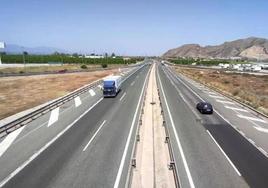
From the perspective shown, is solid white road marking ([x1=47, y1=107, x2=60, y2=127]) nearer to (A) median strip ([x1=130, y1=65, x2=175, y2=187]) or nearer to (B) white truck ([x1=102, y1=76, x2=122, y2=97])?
(A) median strip ([x1=130, y1=65, x2=175, y2=187])

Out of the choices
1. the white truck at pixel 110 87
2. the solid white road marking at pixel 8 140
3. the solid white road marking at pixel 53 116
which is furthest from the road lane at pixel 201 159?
the white truck at pixel 110 87

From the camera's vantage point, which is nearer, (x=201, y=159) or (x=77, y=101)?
(x=201, y=159)

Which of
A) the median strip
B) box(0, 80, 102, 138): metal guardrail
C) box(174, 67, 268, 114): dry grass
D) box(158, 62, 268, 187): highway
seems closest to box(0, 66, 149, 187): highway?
the median strip

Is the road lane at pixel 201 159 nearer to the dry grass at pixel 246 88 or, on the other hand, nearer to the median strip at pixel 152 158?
the median strip at pixel 152 158

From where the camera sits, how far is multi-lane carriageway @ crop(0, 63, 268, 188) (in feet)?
53.4

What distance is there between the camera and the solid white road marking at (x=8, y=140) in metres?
21.5

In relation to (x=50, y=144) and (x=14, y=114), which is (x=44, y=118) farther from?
(x=50, y=144)

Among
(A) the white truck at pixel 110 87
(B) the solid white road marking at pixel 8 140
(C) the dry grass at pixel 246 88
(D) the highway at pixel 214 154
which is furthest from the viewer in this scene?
(A) the white truck at pixel 110 87

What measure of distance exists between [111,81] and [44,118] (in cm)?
1678

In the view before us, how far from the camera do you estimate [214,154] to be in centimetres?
2033

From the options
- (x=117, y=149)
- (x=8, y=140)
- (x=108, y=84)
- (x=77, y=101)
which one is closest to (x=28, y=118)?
(x=8, y=140)

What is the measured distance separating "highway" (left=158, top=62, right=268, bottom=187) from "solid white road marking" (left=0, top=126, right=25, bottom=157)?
1292 cm

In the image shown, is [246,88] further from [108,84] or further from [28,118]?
[28,118]

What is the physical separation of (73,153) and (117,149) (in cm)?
315
